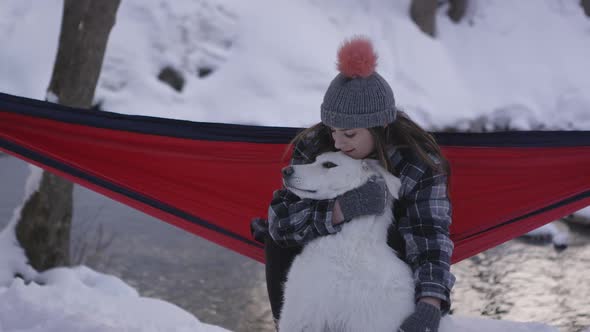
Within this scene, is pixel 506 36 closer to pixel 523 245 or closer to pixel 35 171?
pixel 523 245

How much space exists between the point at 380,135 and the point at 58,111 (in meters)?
1.04

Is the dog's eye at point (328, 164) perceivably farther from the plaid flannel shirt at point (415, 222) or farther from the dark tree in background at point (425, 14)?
the dark tree in background at point (425, 14)

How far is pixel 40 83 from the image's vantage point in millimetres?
6363

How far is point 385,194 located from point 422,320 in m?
0.29

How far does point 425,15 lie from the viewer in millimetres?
8367

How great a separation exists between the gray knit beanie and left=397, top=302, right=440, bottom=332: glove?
406mm

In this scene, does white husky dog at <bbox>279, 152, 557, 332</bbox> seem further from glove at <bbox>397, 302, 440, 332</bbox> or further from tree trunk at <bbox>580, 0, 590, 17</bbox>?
tree trunk at <bbox>580, 0, 590, 17</bbox>

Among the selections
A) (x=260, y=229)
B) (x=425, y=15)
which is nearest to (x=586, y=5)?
(x=425, y=15)

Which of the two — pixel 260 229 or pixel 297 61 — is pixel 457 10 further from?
pixel 260 229

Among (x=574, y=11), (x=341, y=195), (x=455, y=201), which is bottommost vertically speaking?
(x=341, y=195)

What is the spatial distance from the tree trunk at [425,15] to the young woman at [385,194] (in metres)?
7.06

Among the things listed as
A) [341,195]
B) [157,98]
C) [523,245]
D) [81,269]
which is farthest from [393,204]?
[157,98]

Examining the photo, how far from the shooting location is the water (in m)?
3.70

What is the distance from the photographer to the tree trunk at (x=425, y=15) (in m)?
8.34
